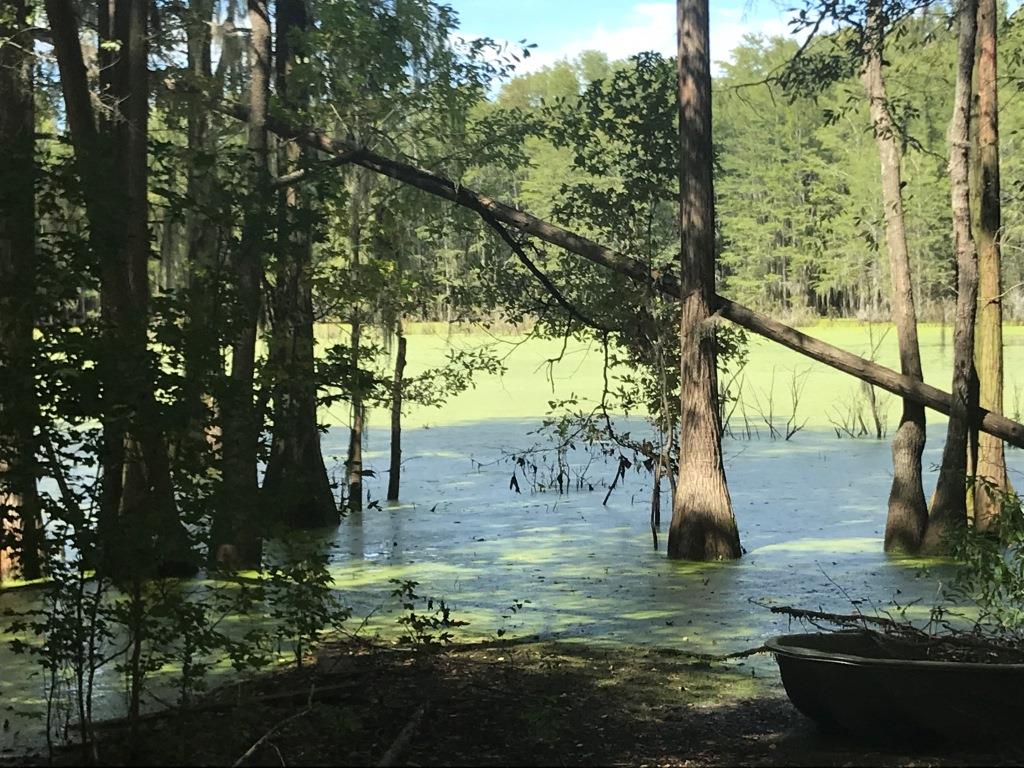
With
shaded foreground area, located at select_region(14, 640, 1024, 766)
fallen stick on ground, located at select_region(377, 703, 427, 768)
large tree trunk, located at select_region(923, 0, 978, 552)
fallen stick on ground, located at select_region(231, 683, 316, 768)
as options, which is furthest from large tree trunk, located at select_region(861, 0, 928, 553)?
fallen stick on ground, located at select_region(231, 683, 316, 768)

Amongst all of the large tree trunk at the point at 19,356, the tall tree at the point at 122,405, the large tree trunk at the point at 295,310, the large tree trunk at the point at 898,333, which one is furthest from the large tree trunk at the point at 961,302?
the large tree trunk at the point at 19,356

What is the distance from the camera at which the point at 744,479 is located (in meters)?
14.5

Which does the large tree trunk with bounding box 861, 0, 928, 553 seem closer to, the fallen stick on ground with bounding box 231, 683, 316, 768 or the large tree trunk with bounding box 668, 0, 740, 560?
the large tree trunk with bounding box 668, 0, 740, 560

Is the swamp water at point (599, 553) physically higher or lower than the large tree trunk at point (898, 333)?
lower

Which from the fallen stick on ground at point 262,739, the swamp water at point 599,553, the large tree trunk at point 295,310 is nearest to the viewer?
the fallen stick on ground at point 262,739

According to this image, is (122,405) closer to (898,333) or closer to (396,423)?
(898,333)

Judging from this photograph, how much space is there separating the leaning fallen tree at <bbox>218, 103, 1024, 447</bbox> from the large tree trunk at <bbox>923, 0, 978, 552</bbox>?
0.25m

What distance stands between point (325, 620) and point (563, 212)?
23.3ft

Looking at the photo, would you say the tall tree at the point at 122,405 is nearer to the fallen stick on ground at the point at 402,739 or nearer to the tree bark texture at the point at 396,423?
the fallen stick on ground at the point at 402,739

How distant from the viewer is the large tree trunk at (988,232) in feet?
33.8

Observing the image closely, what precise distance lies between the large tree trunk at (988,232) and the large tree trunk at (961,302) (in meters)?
0.51

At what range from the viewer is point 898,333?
33.0 feet

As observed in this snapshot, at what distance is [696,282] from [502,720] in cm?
571

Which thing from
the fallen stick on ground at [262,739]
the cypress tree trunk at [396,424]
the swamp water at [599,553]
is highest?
the cypress tree trunk at [396,424]
